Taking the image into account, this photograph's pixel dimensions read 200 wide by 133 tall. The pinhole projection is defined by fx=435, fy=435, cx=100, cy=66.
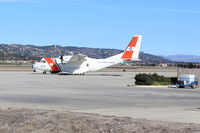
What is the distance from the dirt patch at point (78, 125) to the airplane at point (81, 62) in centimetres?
5431

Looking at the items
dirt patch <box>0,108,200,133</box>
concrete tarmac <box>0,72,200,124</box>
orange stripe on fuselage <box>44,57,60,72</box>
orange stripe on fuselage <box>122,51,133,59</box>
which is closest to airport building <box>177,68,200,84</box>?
concrete tarmac <box>0,72,200,124</box>

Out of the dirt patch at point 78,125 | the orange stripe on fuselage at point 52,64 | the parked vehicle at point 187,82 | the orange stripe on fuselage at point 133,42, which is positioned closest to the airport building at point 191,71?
the parked vehicle at point 187,82

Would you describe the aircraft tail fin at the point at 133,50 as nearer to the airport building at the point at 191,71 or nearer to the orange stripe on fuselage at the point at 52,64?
the orange stripe on fuselage at the point at 52,64

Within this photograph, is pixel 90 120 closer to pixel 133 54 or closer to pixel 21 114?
pixel 21 114

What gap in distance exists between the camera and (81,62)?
228 feet

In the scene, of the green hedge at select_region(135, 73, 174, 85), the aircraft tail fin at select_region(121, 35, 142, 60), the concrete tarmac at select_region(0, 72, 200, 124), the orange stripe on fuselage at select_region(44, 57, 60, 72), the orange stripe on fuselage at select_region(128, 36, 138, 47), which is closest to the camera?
the concrete tarmac at select_region(0, 72, 200, 124)

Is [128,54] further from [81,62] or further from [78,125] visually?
[78,125]

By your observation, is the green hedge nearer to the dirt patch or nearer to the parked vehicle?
the parked vehicle

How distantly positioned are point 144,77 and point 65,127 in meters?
28.2

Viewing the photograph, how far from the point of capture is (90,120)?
1375 centimetres

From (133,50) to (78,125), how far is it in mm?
56625

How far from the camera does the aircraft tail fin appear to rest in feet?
226

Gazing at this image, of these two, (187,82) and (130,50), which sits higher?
(130,50)

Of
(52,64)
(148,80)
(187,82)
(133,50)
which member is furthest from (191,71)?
(52,64)
